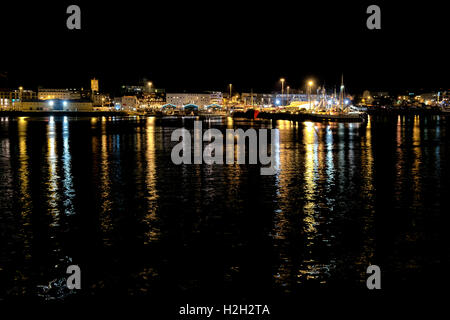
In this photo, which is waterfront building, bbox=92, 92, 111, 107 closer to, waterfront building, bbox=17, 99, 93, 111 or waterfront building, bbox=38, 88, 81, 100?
waterfront building, bbox=38, 88, 81, 100

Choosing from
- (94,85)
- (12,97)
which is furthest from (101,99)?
(12,97)

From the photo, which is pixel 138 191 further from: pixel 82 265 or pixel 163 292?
pixel 163 292

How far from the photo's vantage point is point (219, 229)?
1130cm

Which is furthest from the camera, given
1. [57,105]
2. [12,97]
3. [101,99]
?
[101,99]

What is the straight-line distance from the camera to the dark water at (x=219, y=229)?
8336mm

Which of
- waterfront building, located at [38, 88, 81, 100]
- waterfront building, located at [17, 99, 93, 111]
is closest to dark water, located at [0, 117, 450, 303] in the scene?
waterfront building, located at [17, 99, 93, 111]

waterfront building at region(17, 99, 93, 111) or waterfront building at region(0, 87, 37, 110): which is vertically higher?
waterfront building at region(0, 87, 37, 110)

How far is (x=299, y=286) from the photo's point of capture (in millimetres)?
8086

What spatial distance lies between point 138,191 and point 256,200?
3.67 meters

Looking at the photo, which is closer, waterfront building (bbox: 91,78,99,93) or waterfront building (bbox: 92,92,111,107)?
waterfront building (bbox: 92,92,111,107)

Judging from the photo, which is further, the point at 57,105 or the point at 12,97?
the point at 12,97

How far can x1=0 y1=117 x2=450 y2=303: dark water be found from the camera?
27.3 feet

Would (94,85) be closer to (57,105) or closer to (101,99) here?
(101,99)

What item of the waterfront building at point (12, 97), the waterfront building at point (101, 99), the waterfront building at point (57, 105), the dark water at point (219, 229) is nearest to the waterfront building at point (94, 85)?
the waterfront building at point (101, 99)
